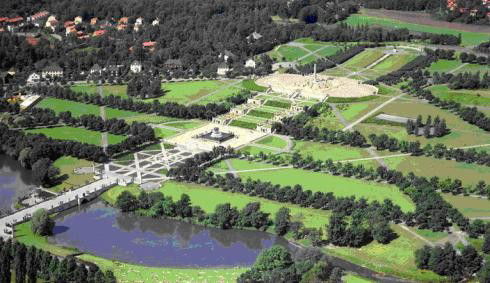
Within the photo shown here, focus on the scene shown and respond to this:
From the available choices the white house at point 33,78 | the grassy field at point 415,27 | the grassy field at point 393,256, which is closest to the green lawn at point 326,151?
the grassy field at point 393,256

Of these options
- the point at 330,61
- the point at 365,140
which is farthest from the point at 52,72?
the point at 365,140

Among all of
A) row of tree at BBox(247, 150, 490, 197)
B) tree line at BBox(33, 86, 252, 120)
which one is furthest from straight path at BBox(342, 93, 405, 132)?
tree line at BBox(33, 86, 252, 120)

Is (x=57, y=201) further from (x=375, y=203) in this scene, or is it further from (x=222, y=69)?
(x=222, y=69)

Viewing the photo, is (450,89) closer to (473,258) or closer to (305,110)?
(305,110)

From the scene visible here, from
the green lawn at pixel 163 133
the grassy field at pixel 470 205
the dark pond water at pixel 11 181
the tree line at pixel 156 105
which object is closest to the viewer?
the grassy field at pixel 470 205

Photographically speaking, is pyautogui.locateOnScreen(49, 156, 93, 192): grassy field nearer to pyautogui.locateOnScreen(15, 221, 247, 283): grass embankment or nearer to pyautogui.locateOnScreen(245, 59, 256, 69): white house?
pyautogui.locateOnScreen(15, 221, 247, 283): grass embankment

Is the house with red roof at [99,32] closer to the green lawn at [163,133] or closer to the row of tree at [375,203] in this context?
the green lawn at [163,133]
